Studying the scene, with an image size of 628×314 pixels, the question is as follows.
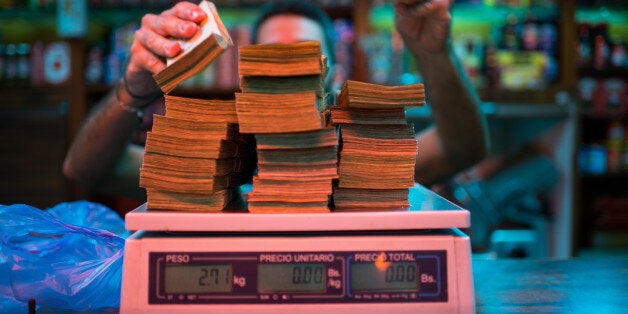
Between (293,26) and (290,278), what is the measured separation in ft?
5.41

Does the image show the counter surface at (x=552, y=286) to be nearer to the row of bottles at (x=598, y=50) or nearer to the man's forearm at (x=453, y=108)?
the man's forearm at (x=453, y=108)

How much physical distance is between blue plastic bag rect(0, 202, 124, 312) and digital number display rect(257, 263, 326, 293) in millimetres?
250

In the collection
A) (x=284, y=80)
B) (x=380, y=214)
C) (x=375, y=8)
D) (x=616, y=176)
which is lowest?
(x=616, y=176)

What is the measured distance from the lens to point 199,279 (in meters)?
0.61

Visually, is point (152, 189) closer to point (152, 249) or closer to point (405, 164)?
point (152, 249)

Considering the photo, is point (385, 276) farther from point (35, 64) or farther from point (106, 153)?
point (35, 64)

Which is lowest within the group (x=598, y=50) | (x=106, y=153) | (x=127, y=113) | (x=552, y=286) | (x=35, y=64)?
(x=552, y=286)

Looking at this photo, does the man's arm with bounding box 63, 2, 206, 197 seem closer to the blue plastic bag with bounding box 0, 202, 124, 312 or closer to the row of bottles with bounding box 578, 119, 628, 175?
the blue plastic bag with bounding box 0, 202, 124, 312

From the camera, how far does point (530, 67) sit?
10.4ft

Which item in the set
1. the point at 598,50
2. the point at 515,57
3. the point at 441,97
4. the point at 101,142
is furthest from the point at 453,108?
the point at 598,50

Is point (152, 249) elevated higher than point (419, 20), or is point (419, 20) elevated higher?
point (419, 20)

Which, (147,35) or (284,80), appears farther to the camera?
(147,35)

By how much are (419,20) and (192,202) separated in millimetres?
701

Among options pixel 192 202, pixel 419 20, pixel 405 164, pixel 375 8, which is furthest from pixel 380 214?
pixel 375 8
